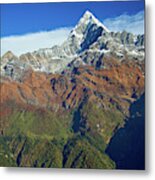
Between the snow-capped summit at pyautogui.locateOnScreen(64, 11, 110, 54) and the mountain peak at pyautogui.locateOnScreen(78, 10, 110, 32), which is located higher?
the mountain peak at pyautogui.locateOnScreen(78, 10, 110, 32)

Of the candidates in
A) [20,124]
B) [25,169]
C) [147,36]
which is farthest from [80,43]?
[25,169]

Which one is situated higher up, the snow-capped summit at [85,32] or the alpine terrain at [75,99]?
the snow-capped summit at [85,32]

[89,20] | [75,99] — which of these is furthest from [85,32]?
[75,99]

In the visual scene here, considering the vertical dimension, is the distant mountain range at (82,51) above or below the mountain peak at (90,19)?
below

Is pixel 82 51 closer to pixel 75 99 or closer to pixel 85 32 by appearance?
pixel 85 32

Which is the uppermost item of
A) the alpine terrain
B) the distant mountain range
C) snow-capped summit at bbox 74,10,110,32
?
snow-capped summit at bbox 74,10,110,32

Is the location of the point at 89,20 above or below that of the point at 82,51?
above

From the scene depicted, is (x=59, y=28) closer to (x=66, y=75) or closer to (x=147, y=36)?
(x=66, y=75)

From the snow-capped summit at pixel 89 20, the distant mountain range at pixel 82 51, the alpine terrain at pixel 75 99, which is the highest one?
the snow-capped summit at pixel 89 20
